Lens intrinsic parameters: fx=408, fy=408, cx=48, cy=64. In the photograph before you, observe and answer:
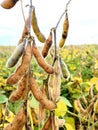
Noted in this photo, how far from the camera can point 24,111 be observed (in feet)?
2.51

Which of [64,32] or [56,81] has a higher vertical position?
[64,32]

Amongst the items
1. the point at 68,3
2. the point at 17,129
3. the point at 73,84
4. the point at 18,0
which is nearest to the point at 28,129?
the point at 17,129

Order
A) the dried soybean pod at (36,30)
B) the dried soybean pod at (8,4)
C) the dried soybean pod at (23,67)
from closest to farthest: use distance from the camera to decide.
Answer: the dried soybean pod at (23,67)
the dried soybean pod at (8,4)
the dried soybean pod at (36,30)

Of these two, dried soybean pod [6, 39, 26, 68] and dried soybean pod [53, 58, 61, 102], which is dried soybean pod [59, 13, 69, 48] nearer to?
dried soybean pod [53, 58, 61, 102]

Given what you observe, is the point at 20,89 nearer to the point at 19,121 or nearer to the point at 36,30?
the point at 19,121

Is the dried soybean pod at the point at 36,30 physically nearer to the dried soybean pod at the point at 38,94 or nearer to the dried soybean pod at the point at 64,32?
the dried soybean pod at the point at 64,32

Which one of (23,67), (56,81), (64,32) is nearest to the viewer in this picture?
(23,67)

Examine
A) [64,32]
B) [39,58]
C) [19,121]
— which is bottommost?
[19,121]

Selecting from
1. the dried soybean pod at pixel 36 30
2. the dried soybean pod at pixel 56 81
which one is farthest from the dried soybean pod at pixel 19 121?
the dried soybean pod at pixel 36 30

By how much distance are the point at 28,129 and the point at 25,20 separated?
0.21m

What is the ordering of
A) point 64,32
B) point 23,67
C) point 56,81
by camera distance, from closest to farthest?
point 23,67
point 56,81
point 64,32

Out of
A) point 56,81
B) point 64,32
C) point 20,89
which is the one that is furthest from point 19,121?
point 64,32

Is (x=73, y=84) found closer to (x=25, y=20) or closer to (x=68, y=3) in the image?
(x=68, y=3)

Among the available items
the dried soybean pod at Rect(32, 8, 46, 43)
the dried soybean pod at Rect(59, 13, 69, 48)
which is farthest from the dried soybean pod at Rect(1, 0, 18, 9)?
the dried soybean pod at Rect(59, 13, 69, 48)
